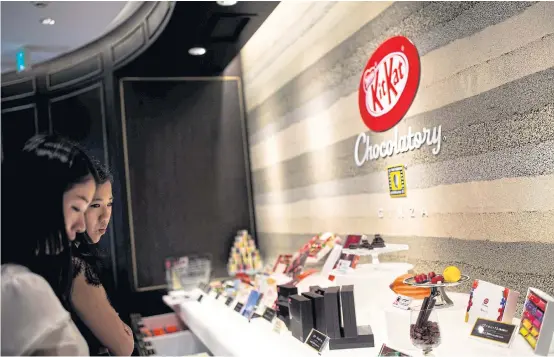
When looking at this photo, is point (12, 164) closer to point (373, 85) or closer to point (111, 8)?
point (373, 85)

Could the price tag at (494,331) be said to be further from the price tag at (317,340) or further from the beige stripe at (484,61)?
the beige stripe at (484,61)

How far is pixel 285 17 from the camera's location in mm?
4133

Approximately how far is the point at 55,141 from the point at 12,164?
3.3 inches

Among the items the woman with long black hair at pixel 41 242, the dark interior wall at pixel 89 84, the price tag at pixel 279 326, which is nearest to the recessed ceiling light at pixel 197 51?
the dark interior wall at pixel 89 84

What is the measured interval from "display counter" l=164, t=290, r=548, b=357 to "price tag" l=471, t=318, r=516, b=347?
0.07ft

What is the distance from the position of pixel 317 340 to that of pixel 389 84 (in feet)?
4.70

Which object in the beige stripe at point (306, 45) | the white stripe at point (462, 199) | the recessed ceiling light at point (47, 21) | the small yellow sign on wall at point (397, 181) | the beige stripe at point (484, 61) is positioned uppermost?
the recessed ceiling light at point (47, 21)

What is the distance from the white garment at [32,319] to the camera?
3.03 feet

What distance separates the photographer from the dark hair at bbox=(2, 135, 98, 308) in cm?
95

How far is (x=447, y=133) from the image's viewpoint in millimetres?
2377

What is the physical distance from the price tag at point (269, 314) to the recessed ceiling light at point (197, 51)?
8.08 feet

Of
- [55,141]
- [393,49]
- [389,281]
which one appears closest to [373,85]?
[393,49]

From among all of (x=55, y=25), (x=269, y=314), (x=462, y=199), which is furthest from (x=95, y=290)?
(x=55, y=25)

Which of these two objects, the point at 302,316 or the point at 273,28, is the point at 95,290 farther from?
the point at 273,28
